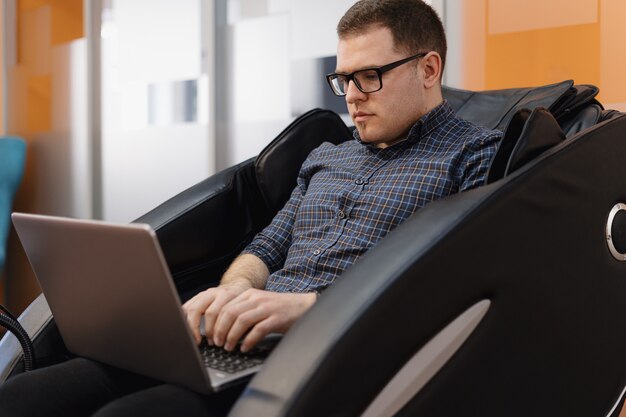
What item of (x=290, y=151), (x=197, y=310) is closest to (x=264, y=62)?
(x=290, y=151)

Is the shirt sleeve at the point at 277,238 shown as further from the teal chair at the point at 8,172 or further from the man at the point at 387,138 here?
the teal chair at the point at 8,172

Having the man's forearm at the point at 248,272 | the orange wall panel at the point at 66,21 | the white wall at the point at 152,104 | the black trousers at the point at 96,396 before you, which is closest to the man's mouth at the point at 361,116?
the man's forearm at the point at 248,272

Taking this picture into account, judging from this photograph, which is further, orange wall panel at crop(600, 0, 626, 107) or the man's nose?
orange wall panel at crop(600, 0, 626, 107)

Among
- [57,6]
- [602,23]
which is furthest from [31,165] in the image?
[602,23]

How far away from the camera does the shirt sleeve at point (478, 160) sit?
3.92 ft

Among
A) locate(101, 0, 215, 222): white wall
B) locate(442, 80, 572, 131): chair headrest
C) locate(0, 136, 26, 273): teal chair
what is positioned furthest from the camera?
locate(0, 136, 26, 273): teal chair

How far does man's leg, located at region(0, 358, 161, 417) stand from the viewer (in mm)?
959

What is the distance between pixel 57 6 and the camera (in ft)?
11.0

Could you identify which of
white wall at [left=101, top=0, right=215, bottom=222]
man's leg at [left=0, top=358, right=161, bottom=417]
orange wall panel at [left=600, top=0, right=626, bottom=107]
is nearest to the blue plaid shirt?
man's leg at [left=0, top=358, right=161, bottom=417]

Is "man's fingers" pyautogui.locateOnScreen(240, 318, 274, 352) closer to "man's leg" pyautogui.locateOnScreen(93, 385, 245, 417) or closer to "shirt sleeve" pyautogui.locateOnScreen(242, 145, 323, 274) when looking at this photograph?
"man's leg" pyautogui.locateOnScreen(93, 385, 245, 417)

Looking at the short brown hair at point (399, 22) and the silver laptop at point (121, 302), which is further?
the short brown hair at point (399, 22)

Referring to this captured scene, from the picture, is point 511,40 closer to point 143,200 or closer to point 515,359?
point 515,359

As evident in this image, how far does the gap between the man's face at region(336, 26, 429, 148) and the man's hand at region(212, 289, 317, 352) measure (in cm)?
46

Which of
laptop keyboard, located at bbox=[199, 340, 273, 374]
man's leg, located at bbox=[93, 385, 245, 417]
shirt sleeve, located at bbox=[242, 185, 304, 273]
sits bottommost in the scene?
man's leg, located at bbox=[93, 385, 245, 417]
